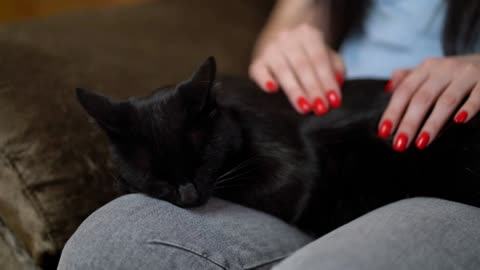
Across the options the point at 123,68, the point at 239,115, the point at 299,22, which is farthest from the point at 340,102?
the point at 123,68

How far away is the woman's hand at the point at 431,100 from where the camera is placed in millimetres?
789

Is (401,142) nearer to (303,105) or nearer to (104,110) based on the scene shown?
(303,105)

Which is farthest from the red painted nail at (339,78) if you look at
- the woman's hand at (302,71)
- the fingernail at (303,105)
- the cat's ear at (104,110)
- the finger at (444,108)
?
the cat's ear at (104,110)

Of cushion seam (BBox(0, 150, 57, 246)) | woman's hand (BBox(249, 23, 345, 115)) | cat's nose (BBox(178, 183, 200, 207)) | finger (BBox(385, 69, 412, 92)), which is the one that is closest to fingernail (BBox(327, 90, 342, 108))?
woman's hand (BBox(249, 23, 345, 115))

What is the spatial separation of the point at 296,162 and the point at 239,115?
0.14 meters

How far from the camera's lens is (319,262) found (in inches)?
20.5

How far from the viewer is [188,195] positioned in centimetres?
70

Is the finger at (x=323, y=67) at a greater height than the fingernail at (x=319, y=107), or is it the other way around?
the finger at (x=323, y=67)

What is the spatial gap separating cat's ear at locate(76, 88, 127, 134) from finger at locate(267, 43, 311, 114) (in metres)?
0.35

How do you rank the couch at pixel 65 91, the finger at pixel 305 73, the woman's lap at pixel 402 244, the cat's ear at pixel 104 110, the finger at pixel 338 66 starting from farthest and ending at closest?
the finger at pixel 338 66, the finger at pixel 305 73, the couch at pixel 65 91, the cat's ear at pixel 104 110, the woman's lap at pixel 402 244

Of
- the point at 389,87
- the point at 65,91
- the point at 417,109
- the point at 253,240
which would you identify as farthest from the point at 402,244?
the point at 65,91

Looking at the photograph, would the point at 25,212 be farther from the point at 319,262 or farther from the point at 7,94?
the point at 319,262

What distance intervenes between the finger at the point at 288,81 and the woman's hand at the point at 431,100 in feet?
0.51

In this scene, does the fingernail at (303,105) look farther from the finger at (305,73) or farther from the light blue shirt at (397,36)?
the light blue shirt at (397,36)
